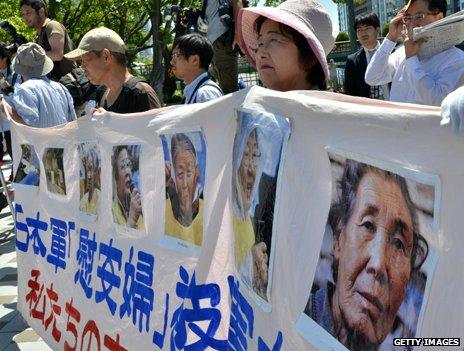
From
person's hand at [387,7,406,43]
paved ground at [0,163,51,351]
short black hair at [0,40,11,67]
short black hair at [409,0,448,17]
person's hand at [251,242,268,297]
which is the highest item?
short black hair at [0,40,11,67]

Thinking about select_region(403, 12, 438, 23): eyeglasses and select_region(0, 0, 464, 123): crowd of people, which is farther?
select_region(403, 12, 438, 23): eyeglasses

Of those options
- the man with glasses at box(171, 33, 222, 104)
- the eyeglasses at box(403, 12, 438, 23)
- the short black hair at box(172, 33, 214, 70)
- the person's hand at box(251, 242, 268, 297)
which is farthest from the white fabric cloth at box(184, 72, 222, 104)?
the person's hand at box(251, 242, 268, 297)

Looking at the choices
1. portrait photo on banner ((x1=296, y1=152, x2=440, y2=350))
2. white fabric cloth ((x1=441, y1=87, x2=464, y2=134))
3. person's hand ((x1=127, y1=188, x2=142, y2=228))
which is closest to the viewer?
white fabric cloth ((x1=441, y1=87, x2=464, y2=134))

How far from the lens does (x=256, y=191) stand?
5.51 feet

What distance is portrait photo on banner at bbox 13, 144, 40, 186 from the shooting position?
338 centimetres

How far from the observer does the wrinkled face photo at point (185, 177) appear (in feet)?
6.83

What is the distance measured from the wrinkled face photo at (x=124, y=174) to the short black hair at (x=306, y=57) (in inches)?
31.0

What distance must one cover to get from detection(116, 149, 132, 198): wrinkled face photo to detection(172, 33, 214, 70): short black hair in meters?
1.64

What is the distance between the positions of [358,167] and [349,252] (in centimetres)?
19

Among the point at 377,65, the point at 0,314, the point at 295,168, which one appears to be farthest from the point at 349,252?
the point at 0,314

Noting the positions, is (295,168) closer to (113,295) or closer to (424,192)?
(424,192)

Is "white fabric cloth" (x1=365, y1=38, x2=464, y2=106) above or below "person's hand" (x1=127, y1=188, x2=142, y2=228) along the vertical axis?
above

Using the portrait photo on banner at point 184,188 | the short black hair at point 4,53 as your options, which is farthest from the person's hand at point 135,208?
the short black hair at point 4,53

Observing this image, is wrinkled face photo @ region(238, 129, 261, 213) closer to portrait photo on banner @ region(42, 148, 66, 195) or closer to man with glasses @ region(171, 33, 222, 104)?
portrait photo on banner @ region(42, 148, 66, 195)
